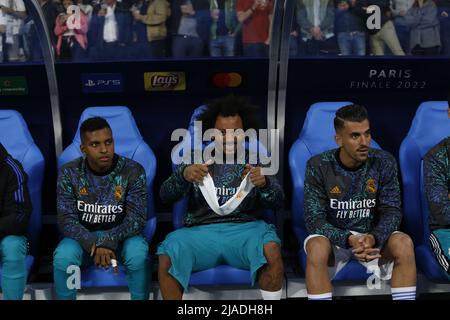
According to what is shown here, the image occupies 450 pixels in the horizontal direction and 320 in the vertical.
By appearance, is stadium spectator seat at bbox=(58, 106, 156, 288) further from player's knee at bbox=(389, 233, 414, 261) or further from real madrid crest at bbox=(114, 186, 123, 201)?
player's knee at bbox=(389, 233, 414, 261)

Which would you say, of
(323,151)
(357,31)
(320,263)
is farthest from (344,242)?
(357,31)

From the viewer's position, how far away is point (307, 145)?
3.71 m

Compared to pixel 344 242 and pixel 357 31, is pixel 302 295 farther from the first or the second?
pixel 357 31

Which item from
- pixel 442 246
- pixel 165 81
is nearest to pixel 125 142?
pixel 165 81

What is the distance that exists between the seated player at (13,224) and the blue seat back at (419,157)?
193 cm

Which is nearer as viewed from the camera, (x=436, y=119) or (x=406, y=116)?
(x=436, y=119)

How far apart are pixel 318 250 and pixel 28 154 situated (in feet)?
5.46

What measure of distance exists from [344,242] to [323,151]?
2.31ft

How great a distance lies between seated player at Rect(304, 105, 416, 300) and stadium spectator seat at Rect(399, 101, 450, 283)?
0.96ft

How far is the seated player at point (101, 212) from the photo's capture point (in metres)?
3.18

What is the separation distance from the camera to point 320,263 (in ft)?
9.96

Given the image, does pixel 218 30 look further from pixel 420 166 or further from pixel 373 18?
pixel 420 166

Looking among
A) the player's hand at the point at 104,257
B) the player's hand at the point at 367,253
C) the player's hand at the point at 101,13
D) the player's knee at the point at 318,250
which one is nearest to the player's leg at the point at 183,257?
the player's hand at the point at 104,257

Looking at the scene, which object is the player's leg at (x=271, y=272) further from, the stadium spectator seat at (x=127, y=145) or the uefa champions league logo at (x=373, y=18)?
the uefa champions league logo at (x=373, y=18)
